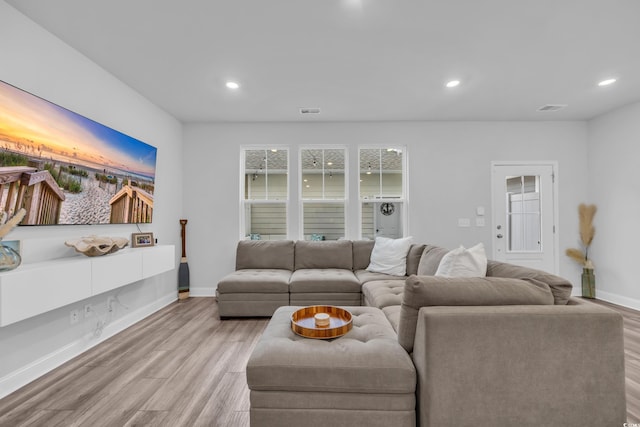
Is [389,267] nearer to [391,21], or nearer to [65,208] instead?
[391,21]

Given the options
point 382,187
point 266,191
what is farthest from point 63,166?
point 382,187

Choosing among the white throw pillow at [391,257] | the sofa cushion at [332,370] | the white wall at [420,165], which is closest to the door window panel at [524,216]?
the white wall at [420,165]

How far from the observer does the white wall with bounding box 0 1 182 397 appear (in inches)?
78.8

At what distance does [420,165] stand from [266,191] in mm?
2366

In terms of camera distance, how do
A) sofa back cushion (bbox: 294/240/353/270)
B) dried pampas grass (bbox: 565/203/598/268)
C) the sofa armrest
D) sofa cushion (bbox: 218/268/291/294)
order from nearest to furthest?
the sofa armrest < sofa cushion (bbox: 218/268/291/294) < sofa back cushion (bbox: 294/240/353/270) < dried pampas grass (bbox: 565/203/598/268)

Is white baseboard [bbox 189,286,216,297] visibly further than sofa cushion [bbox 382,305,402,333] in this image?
Yes

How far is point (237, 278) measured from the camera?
3406 mm

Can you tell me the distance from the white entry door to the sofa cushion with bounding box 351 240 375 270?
193 cm

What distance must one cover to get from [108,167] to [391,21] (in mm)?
2818

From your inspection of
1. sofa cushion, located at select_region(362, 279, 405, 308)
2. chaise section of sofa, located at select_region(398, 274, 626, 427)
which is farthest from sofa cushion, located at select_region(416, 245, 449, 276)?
chaise section of sofa, located at select_region(398, 274, 626, 427)

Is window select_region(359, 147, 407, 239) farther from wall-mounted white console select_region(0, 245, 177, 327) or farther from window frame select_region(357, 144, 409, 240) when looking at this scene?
wall-mounted white console select_region(0, 245, 177, 327)

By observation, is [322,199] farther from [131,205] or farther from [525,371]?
[525,371]

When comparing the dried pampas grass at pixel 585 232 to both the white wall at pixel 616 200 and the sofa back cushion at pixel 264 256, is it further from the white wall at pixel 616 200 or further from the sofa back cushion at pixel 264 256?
the sofa back cushion at pixel 264 256

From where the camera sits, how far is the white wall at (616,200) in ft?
12.2
